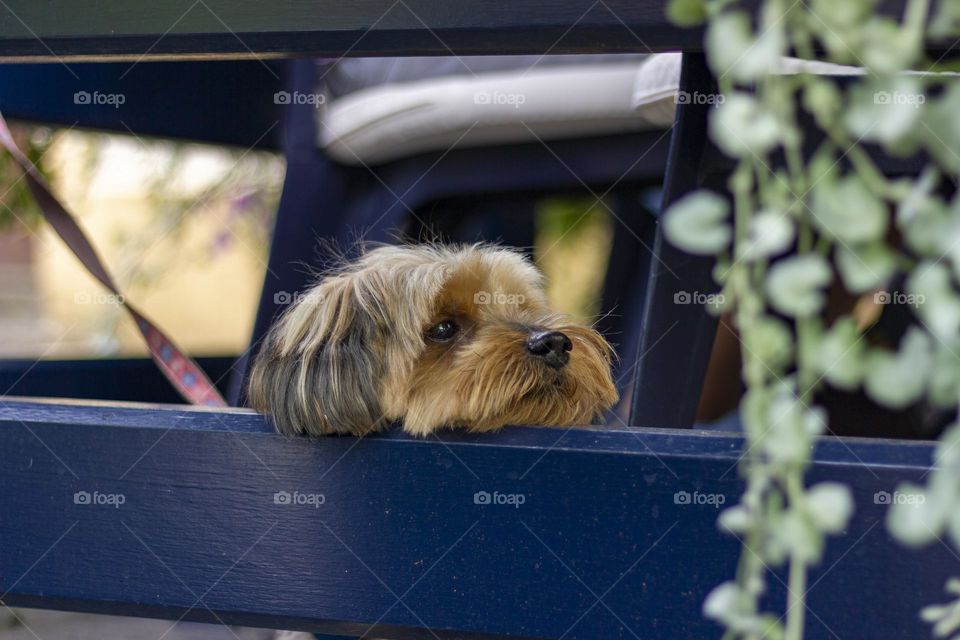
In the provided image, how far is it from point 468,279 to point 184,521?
1235 mm

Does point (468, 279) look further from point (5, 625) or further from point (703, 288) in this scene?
point (5, 625)

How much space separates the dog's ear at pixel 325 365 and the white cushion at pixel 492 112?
2.97 feet

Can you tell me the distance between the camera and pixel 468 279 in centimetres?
267

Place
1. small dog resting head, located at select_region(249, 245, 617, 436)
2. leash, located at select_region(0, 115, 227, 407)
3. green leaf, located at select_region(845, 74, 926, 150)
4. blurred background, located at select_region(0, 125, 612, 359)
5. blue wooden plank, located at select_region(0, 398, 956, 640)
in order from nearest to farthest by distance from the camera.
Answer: green leaf, located at select_region(845, 74, 926, 150) → blue wooden plank, located at select_region(0, 398, 956, 640) → leash, located at select_region(0, 115, 227, 407) → small dog resting head, located at select_region(249, 245, 617, 436) → blurred background, located at select_region(0, 125, 612, 359)

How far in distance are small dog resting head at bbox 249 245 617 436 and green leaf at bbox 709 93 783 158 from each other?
129 centimetres

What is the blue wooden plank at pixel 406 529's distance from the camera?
4.31 feet

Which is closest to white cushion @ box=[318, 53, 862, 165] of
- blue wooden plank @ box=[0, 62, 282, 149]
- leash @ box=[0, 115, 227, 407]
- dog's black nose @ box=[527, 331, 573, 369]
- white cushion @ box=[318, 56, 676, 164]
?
white cushion @ box=[318, 56, 676, 164]

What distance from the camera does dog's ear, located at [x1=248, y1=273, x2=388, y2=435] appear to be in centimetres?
178

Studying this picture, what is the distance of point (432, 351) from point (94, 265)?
0.85 meters

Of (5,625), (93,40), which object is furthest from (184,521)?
(5,625)

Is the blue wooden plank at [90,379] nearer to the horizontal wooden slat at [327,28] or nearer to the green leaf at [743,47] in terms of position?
the horizontal wooden slat at [327,28]

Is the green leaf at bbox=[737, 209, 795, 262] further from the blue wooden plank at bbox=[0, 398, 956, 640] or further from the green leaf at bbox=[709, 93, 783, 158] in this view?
the blue wooden plank at bbox=[0, 398, 956, 640]

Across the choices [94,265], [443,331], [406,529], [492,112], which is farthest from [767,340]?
[492,112]

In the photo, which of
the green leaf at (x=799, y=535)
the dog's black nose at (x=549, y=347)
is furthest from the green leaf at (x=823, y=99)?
the dog's black nose at (x=549, y=347)
